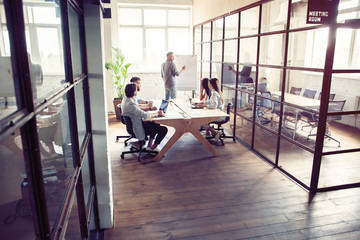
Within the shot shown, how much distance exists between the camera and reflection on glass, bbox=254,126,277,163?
4.85 m

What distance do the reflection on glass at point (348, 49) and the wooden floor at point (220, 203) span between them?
3662 mm

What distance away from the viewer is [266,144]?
5363 mm

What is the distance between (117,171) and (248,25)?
6009mm

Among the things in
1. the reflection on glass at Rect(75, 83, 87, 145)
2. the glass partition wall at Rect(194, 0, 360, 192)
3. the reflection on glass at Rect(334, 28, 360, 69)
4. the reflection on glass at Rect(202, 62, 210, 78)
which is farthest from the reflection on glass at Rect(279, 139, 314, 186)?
the reflection on glass at Rect(202, 62, 210, 78)

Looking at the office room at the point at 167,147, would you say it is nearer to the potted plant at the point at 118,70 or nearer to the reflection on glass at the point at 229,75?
the reflection on glass at the point at 229,75

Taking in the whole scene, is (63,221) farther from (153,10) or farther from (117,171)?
(153,10)

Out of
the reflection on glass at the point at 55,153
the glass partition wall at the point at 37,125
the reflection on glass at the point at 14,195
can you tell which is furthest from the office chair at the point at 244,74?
the reflection on glass at the point at 14,195

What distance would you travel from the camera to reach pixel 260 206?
10.4ft

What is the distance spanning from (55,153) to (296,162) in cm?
390

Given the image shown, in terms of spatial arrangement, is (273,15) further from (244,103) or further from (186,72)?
(186,72)

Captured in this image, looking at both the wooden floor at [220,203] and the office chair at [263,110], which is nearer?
the wooden floor at [220,203]

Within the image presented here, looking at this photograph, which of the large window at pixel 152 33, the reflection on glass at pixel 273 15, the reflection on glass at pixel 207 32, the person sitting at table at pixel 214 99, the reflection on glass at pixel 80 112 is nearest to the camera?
the reflection on glass at pixel 80 112

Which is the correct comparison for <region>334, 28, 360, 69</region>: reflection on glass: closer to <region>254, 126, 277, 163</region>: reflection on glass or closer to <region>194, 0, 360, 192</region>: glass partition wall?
<region>194, 0, 360, 192</region>: glass partition wall

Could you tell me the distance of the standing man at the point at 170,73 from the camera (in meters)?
6.85
